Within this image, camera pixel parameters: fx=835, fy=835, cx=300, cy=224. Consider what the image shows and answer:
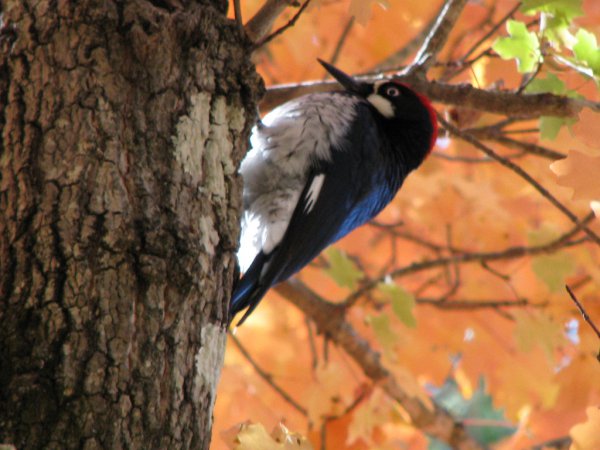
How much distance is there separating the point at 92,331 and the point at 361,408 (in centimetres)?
258

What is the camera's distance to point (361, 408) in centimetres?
420

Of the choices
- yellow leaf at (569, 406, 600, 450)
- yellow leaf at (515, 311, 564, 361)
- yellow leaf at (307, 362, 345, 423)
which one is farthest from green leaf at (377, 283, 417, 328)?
yellow leaf at (569, 406, 600, 450)

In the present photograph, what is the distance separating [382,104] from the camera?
4258 mm

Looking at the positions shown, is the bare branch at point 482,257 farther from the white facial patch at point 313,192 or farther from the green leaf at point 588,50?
the green leaf at point 588,50

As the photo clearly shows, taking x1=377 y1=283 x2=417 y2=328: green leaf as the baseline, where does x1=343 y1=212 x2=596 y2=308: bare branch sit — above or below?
above

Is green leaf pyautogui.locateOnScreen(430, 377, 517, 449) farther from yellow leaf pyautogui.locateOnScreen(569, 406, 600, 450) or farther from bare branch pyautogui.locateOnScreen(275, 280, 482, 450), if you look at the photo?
yellow leaf pyautogui.locateOnScreen(569, 406, 600, 450)

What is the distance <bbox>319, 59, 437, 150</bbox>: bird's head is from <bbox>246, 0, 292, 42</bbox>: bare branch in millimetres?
1299

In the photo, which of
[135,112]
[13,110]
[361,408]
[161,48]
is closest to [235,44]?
[161,48]

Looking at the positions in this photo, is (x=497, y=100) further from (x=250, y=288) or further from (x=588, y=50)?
(x=250, y=288)

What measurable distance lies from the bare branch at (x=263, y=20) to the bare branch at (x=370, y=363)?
5.99 ft

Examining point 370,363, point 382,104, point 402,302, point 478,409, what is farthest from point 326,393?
point 478,409

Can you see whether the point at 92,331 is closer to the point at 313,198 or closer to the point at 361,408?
the point at 313,198

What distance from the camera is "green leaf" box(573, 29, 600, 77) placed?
8.45 feet

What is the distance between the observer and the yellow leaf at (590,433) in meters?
2.44
